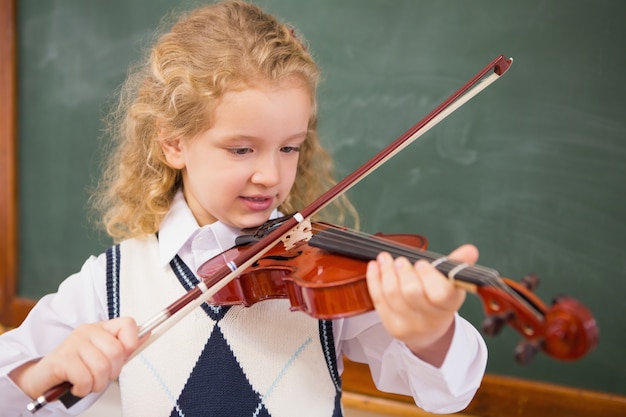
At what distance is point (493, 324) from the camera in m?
0.54

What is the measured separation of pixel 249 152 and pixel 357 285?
0.31 m

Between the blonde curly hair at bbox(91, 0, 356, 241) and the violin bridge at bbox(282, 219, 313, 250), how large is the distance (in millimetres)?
202

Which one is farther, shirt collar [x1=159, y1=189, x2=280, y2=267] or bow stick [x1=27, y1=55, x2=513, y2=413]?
shirt collar [x1=159, y1=189, x2=280, y2=267]

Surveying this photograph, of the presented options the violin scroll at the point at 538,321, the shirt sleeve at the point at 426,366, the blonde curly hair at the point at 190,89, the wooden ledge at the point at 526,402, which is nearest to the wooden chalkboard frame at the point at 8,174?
the blonde curly hair at the point at 190,89

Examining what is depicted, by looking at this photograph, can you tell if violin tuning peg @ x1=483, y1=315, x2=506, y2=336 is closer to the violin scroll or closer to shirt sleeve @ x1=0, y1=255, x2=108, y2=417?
the violin scroll

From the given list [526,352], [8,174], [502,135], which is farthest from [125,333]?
[8,174]

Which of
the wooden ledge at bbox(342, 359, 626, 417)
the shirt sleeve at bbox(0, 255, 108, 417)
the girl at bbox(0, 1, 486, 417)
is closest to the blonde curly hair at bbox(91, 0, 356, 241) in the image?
the girl at bbox(0, 1, 486, 417)

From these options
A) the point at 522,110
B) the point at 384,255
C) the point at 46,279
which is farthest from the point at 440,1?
the point at 46,279

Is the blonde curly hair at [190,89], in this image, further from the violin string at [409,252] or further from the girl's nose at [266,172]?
the violin string at [409,252]

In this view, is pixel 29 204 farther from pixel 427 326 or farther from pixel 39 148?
pixel 427 326

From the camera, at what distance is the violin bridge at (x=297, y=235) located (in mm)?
904

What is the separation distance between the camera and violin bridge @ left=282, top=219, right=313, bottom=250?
0.90 meters

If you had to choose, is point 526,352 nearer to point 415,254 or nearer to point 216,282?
point 415,254

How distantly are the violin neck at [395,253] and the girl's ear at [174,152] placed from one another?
263mm
